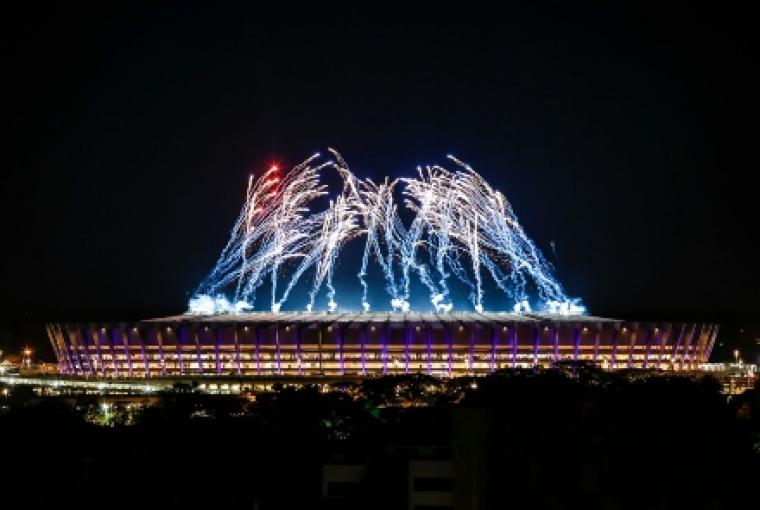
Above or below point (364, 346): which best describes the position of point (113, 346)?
below

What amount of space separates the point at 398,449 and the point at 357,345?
1170 inches

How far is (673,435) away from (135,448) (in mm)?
16893

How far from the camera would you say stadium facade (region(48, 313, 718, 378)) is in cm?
5538

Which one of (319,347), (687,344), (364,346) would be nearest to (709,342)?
(687,344)

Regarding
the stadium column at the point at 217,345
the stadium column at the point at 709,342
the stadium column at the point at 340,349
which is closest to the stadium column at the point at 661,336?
the stadium column at the point at 709,342

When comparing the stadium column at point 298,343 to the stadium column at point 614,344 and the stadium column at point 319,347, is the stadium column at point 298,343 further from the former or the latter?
the stadium column at point 614,344

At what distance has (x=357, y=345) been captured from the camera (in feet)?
182

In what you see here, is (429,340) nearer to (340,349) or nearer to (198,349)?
(340,349)

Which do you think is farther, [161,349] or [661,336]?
[661,336]

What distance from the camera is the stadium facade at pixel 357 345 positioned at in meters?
55.4

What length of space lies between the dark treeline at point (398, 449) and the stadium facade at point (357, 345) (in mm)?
13858

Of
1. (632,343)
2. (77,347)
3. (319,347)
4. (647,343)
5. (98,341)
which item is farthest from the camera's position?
(77,347)

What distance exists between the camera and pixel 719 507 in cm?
1902

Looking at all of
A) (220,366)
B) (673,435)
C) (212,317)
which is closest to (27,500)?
(673,435)
